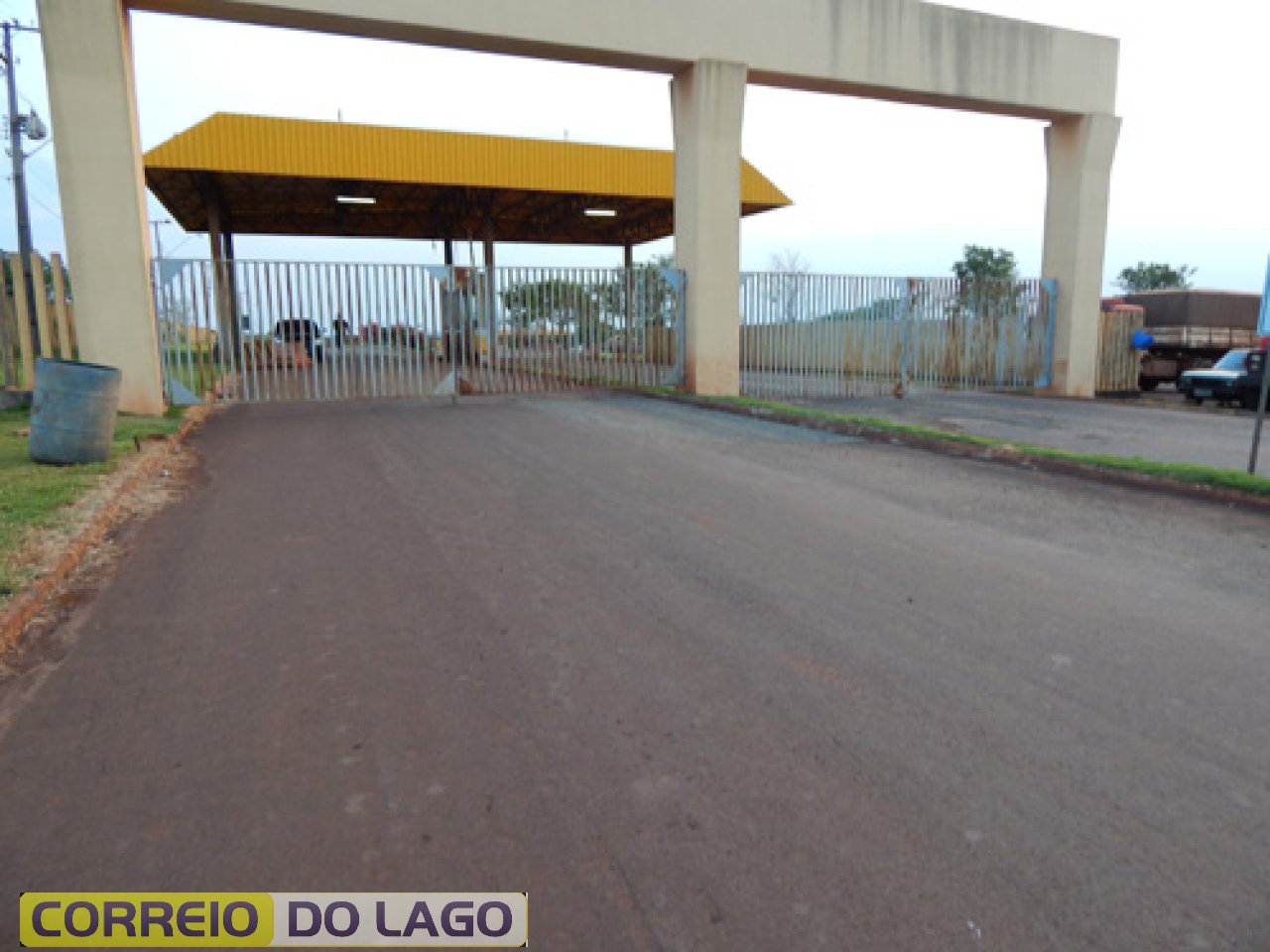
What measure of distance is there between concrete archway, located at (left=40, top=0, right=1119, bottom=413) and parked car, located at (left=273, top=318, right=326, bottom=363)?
7.41ft

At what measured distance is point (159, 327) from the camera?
12.1 metres

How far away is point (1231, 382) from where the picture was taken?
17.6 meters

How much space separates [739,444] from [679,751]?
6.90m

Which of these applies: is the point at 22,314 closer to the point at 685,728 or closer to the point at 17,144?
the point at 685,728

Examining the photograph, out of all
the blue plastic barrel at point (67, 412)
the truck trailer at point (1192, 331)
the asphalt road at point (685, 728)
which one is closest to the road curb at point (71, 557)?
the asphalt road at point (685, 728)

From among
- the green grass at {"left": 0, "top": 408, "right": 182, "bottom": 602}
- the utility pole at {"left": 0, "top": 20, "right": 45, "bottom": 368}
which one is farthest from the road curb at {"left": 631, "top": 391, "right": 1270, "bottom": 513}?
the utility pole at {"left": 0, "top": 20, "right": 45, "bottom": 368}

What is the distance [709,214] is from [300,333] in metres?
7.37

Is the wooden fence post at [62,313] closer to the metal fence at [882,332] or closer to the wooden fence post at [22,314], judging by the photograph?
the wooden fence post at [22,314]

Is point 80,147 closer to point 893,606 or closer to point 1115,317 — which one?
point 893,606

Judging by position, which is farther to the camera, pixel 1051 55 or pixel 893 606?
pixel 1051 55

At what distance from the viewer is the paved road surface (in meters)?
9.36

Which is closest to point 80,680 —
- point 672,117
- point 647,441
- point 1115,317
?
point 647,441

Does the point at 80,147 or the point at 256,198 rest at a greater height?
the point at 256,198

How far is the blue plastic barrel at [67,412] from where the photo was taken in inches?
281
